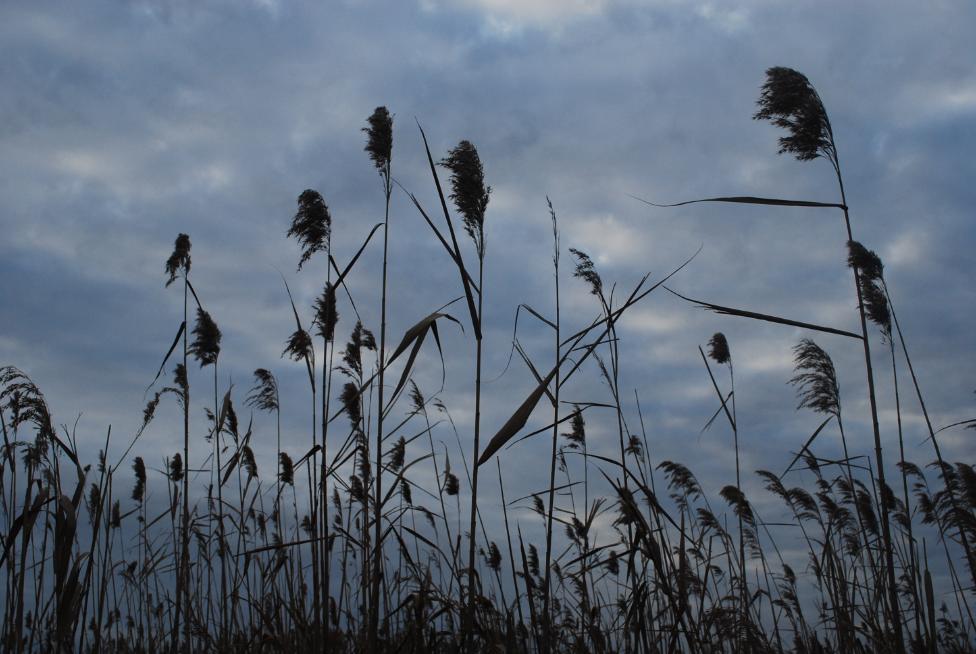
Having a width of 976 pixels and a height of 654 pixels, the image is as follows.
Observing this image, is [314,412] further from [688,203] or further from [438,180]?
[688,203]

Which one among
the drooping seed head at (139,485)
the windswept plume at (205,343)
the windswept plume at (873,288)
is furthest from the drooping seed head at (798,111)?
the drooping seed head at (139,485)

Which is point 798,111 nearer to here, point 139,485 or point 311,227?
point 311,227

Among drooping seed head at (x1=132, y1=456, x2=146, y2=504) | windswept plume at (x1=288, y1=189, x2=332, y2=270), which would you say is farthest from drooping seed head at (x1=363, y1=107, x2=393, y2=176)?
drooping seed head at (x1=132, y1=456, x2=146, y2=504)

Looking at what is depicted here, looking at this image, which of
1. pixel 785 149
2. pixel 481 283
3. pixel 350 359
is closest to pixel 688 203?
pixel 481 283

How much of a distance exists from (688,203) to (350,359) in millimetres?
2636

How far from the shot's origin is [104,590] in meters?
3.81

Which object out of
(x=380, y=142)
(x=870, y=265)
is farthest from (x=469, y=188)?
(x=870, y=265)

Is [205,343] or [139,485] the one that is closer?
[205,343]

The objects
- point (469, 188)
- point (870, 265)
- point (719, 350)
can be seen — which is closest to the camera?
point (469, 188)

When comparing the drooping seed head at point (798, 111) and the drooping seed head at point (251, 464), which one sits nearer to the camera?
the drooping seed head at point (798, 111)

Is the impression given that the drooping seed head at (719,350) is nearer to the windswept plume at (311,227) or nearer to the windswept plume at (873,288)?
the windswept plume at (873,288)

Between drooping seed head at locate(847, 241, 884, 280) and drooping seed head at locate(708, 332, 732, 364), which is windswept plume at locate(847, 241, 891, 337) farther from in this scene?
drooping seed head at locate(708, 332, 732, 364)

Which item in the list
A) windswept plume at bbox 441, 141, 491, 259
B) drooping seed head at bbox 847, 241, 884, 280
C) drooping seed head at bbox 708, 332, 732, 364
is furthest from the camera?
drooping seed head at bbox 708, 332, 732, 364

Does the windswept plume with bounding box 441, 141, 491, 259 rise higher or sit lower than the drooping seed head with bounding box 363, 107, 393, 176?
lower
